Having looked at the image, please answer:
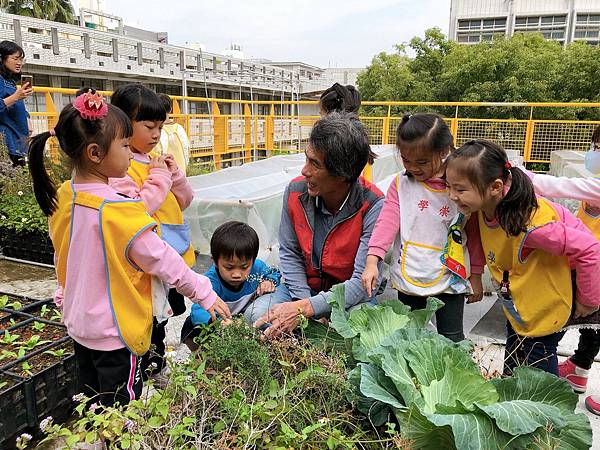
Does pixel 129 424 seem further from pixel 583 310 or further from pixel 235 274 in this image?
pixel 583 310

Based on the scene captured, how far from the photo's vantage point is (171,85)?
21047mm

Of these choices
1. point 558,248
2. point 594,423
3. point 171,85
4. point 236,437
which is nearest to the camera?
point 236,437

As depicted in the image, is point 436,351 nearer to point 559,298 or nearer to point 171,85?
point 559,298

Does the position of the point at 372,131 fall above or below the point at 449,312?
above

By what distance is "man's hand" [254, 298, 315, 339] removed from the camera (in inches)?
70.2

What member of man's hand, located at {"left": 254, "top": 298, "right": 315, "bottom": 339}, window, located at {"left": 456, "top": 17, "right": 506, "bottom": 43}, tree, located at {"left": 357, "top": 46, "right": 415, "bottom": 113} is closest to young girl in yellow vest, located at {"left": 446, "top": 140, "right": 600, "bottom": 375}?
man's hand, located at {"left": 254, "top": 298, "right": 315, "bottom": 339}

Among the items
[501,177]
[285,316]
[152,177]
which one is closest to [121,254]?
[152,177]

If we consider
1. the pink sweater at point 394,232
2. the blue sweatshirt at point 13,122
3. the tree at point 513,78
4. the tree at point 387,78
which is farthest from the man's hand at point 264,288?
the tree at point 387,78

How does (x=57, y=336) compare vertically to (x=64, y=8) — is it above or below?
below

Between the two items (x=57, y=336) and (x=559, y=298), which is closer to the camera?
(x=559, y=298)

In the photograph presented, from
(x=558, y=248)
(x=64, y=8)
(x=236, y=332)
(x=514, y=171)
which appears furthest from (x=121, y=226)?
(x=64, y=8)

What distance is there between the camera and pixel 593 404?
218 cm

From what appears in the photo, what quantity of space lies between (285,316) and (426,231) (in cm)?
75

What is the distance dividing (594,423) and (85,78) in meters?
18.5
